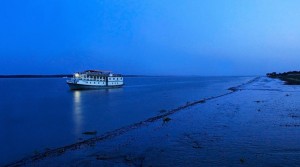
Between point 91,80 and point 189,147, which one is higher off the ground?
point 91,80

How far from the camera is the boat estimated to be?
82125 millimetres

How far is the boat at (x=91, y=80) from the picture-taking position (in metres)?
82.1

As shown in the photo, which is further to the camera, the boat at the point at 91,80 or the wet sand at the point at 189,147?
the boat at the point at 91,80

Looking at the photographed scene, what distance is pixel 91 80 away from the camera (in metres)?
84.5

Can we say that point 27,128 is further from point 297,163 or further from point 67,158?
point 297,163

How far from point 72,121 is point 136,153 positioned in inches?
576

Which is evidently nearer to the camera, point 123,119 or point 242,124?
point 242,124

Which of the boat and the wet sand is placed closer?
the wet sand

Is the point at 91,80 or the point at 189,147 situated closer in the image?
the point at 189,147

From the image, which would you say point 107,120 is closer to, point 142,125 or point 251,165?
point 142,125

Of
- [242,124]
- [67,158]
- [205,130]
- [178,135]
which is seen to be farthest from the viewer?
[242,124]

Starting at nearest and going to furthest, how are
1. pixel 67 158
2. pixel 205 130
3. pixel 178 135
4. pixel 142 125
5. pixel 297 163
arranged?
pixel 297 163 → pixel 67 158 → pixel 178 135 → pixel 205 130 → pixel 142 125

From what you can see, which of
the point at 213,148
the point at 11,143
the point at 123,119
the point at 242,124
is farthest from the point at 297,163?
the point at 123,119

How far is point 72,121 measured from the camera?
28688 mm
